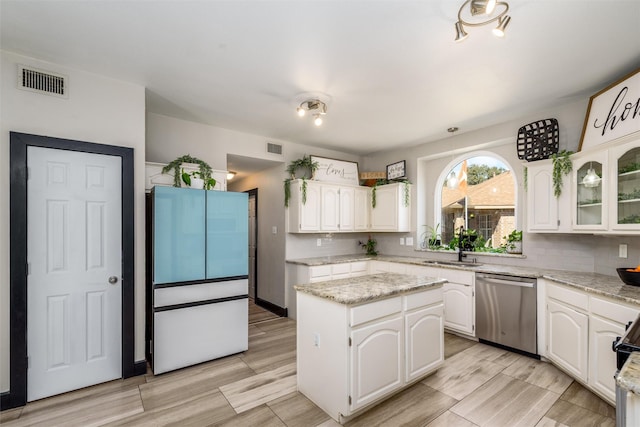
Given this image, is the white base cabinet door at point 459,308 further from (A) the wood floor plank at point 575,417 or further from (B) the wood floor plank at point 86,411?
(B) the wood floor plank at point 86,411

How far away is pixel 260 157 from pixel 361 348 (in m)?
3.33

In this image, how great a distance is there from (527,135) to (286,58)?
311 centimetres

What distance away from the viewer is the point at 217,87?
3.00 metres

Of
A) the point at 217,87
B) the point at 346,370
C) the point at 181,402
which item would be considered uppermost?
the point at 217,87

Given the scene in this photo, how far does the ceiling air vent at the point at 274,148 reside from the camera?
185 inches

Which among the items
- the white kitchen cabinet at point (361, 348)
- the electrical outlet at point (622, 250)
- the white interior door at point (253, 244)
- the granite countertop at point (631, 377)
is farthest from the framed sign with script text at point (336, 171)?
the granite countertop at point (631, 377)

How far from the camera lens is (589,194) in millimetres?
2930

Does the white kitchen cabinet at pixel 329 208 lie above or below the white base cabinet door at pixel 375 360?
above

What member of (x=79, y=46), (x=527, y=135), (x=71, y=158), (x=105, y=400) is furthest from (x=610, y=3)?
(x=105, y=400)

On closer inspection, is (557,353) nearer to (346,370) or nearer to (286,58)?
(346,370)

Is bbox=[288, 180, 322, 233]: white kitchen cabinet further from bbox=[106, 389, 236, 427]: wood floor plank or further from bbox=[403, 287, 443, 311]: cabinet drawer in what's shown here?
bbox=[106, 389, 236, 427]: wood floor plank

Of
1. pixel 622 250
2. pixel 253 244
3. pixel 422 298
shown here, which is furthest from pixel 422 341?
pixel 253 244

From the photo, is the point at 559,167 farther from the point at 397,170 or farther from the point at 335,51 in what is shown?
the point at 335,51

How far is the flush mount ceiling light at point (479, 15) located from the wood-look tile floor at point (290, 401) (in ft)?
8.83
